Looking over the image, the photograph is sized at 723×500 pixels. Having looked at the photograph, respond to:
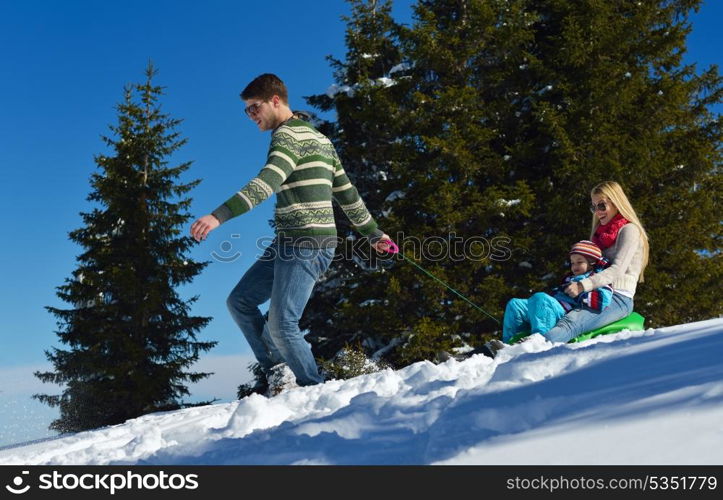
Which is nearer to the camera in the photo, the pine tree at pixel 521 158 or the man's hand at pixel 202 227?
the man's hand at pixel 202 227

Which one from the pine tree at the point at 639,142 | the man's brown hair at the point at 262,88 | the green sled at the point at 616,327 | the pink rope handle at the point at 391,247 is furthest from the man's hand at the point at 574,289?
the pine tree at the point at 639,142

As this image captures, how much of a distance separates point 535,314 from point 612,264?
84 cm

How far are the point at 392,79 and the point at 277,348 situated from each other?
11.1 metres

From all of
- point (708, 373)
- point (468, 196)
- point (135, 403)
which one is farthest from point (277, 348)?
point (135, 403)

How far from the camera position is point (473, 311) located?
1232cm

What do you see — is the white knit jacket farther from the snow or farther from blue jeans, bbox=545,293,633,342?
the snow

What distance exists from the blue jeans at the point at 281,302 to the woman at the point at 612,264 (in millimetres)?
2213

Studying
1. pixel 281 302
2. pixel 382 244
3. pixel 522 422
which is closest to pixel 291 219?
pixel 281 302

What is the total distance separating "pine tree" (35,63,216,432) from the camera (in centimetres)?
1398

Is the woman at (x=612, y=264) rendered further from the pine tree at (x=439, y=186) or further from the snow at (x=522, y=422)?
the pine tree at (x=439, y=186)

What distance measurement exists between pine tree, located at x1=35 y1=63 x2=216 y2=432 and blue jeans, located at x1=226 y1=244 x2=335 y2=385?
10.3m

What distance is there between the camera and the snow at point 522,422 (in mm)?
1594
